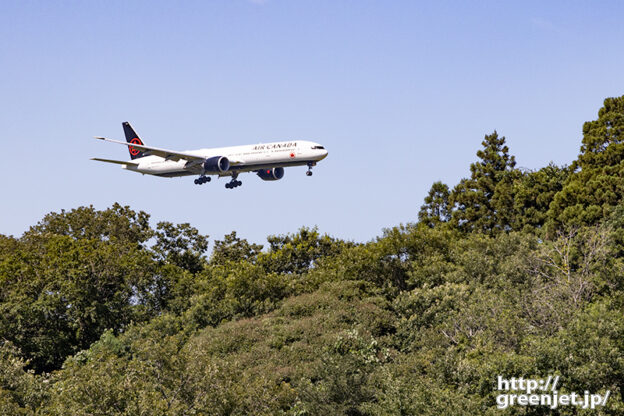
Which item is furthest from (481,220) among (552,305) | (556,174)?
(552,305)

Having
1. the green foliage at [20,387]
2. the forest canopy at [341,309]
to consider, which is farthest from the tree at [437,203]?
the green foliage at [20,387]

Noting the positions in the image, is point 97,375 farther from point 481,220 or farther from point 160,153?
point 481,220

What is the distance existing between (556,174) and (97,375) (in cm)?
5401

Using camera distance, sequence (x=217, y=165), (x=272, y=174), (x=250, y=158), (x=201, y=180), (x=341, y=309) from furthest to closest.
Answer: (x=201, y=180) < (x=272, y=174) < (x=217, y=165) < (x=250, y=158) < (x=341, y=309)

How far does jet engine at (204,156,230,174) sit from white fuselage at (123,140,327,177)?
0.68 metres

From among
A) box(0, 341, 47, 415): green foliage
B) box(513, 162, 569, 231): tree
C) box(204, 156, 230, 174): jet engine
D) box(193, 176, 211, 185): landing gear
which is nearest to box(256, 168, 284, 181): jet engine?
box(204, 156, 230, 174): jet engine

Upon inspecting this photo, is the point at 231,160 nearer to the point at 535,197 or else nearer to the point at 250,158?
the point at 250,158

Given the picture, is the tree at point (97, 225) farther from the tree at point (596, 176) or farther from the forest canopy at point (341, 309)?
the tree at point (596, 176)

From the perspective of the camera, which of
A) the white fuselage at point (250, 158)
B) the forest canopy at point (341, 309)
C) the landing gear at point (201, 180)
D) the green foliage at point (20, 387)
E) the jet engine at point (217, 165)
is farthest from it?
the landing gear at point (201, 180)

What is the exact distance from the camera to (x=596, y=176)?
234 feet

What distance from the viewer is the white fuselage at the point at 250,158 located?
66812 mm

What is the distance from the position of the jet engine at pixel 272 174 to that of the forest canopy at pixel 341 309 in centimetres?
740

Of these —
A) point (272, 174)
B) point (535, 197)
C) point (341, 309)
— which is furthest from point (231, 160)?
point (535, 197)

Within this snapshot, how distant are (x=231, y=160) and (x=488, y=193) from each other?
82.1 feet
